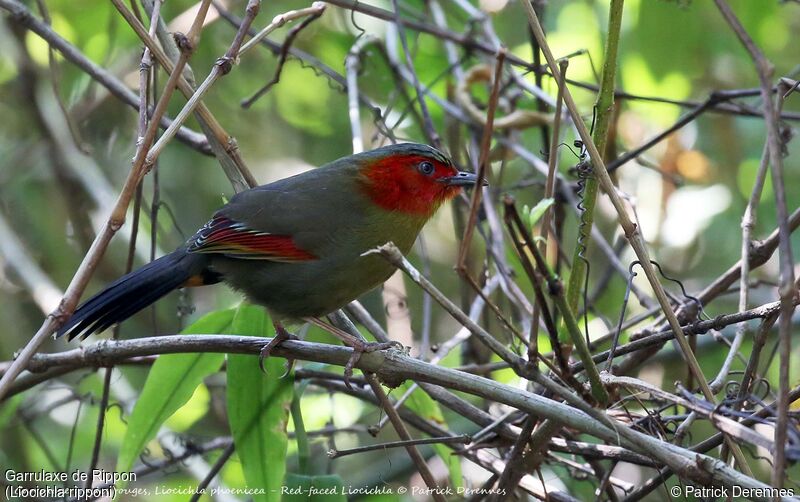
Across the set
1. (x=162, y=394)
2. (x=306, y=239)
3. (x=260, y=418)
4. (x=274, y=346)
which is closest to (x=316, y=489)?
(x=260, y=418)

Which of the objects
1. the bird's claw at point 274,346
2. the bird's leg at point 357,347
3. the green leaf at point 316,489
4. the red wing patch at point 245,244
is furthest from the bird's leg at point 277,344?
the green leaf at point 316,489

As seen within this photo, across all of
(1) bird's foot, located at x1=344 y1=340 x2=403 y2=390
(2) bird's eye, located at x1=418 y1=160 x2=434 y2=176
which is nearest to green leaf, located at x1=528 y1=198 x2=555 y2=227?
(1) bird's foot, located at x1=344 y1=340 x2=403 y2=390

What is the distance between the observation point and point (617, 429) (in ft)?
6.95

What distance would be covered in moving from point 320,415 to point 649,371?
1.71 m

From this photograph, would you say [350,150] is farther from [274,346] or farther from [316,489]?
[316,489]

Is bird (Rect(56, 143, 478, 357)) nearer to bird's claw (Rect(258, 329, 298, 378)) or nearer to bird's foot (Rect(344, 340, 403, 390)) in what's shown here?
bird's claw (Rect(258, 329, 298, 378))

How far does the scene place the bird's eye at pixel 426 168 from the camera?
3998mm

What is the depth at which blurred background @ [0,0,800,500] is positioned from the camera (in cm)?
463

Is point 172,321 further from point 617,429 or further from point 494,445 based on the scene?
point 617,429

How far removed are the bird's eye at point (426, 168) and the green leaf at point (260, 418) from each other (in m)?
1.13

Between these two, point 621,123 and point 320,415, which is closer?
point 320,415

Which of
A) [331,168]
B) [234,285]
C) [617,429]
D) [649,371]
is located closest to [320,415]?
[234,285]

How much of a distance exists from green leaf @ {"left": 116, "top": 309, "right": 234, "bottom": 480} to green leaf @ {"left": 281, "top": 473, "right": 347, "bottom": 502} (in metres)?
0.59

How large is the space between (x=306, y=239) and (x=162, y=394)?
2.88 feet
